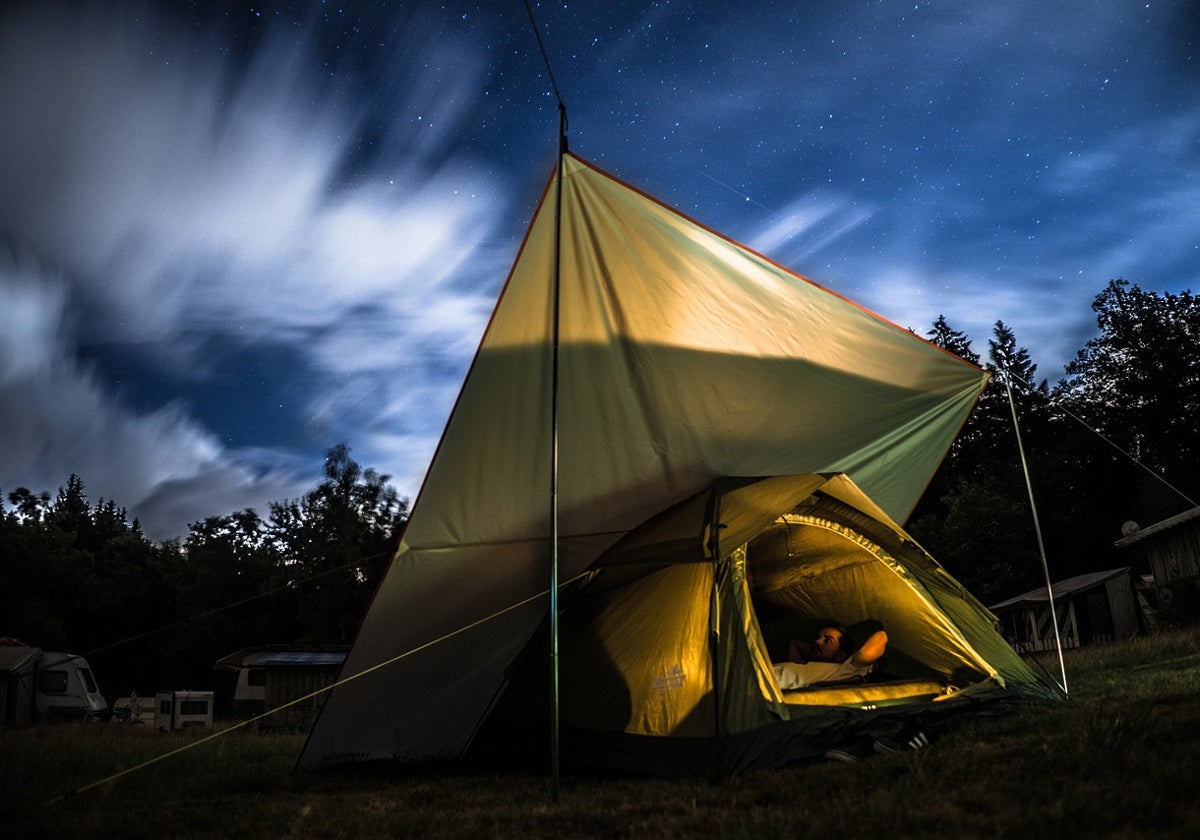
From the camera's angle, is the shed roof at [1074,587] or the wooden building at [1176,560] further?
the shed roof at [1074,587]

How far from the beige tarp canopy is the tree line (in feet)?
95.8

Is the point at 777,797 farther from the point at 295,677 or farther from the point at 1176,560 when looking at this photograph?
the point at 1176,560

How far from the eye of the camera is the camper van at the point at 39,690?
2191cm

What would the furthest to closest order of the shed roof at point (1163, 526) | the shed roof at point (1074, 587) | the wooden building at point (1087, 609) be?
the wooden building at point (1087, 609) < the shed roof at point (1074, 587) < the shed roof at point (1163, 526)

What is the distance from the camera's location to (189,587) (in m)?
43.2

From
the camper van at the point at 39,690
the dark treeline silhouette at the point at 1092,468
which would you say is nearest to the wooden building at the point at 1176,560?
the dark treeline silhouette at the point at 1092,468

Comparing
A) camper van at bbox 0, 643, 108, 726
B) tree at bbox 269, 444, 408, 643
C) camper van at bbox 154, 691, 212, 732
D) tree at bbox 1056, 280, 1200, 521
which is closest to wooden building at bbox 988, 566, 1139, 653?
tree at bbox 1056, 280, 1200, 521

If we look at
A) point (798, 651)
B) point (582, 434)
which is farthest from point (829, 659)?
point (582, 434)

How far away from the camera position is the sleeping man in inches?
236

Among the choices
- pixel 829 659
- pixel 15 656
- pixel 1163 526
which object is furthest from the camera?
pixel 15 656

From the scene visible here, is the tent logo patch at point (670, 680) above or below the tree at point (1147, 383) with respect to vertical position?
below

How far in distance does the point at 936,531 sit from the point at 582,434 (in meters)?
31.7

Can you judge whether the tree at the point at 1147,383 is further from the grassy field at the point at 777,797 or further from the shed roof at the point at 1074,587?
the grassy field at the point at 777,797

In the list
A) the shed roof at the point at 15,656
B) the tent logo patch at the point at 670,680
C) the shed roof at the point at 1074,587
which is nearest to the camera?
the tent logo patch at the point at 670,680
